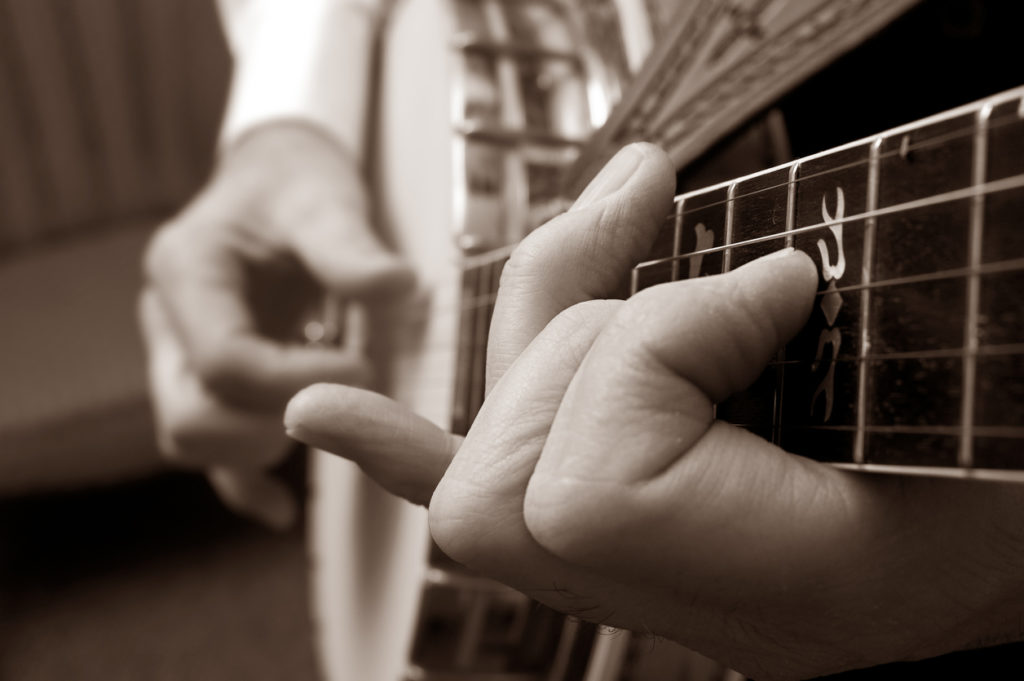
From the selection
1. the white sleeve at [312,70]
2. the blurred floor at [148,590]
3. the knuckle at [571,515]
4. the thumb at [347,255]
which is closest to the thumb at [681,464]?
the knuckle at [571,515]

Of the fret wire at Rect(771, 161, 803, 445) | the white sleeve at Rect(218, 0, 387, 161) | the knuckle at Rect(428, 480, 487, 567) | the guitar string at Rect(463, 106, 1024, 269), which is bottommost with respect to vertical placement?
the knuckle at Rect(428, 480, 487, 567)

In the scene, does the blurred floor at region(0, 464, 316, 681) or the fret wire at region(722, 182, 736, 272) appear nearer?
the fret wire at region(722, 182, 736, 272)

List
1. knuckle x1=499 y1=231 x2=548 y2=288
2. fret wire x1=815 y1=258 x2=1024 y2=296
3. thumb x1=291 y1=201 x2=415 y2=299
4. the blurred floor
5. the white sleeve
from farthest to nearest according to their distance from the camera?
the blurred floor, the white sleeve, thumb x1=291 y1=201 x2=415 y2=299, knuckle x1=499 y1=231 x2=548 y2=288, fret wire x1=815 y1=258 x2=1024 y2=296

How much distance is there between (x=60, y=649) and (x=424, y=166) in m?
0.77

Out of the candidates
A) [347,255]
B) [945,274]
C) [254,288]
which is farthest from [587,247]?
[254,288]

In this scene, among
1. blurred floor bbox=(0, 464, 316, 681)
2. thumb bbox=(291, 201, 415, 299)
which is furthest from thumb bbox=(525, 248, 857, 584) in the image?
blurred floor bbox=(0, 464, 316, 681)

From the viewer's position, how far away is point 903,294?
26 centimetres

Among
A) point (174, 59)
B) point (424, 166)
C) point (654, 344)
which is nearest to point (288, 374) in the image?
point (424, 166)

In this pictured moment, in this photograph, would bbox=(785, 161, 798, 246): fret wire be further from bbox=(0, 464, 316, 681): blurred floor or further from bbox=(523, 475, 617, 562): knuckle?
bbox=(0, 464, 316, 681): blurred floor

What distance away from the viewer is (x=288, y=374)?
66cm

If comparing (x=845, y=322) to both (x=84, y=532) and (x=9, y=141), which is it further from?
(x=9, y=141)

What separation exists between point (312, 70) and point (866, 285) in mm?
691

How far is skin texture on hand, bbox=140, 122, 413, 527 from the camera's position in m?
0.66

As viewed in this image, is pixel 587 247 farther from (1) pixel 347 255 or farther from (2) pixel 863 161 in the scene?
(1) pixel 347 255
